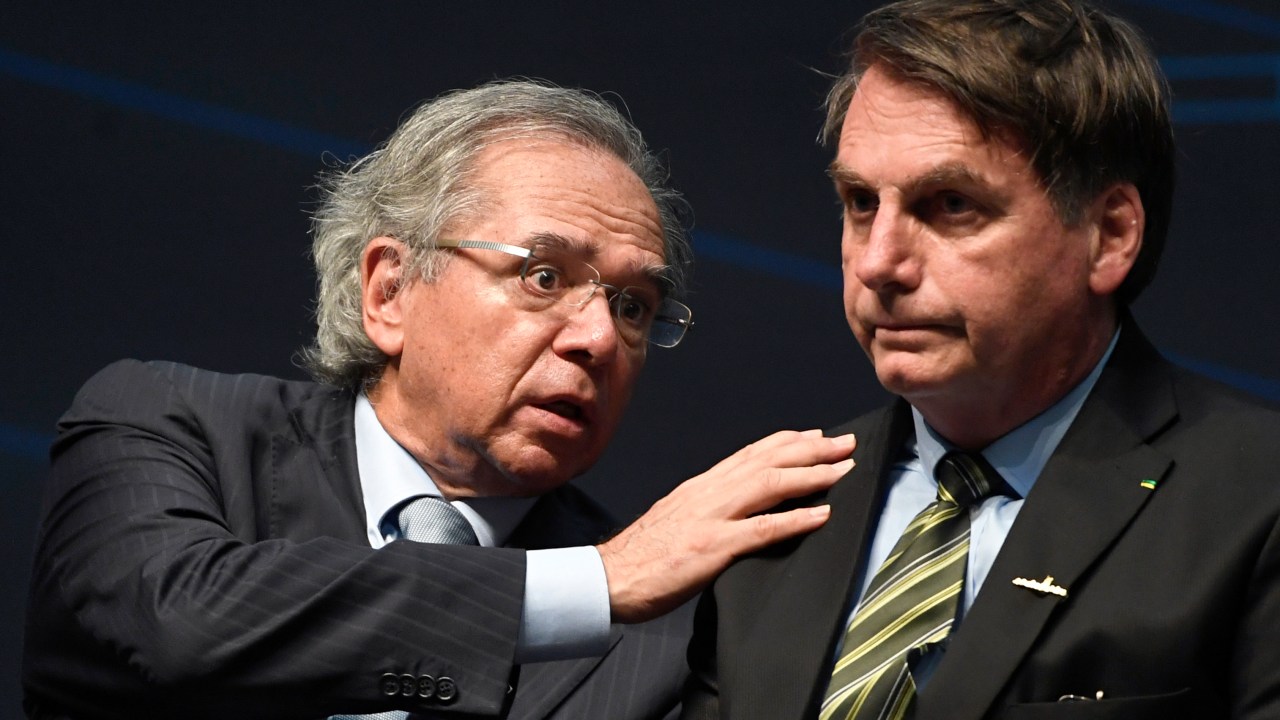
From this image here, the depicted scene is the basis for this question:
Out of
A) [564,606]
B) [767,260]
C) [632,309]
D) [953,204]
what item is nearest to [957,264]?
[953,204]

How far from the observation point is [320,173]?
3238mm

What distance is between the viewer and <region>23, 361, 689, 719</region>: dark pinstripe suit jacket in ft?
7.00

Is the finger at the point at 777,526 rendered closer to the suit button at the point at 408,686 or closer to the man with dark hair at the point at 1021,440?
the man with dark hair at the point at 1021,440

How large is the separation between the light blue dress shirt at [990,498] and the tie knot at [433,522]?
83 centimetres

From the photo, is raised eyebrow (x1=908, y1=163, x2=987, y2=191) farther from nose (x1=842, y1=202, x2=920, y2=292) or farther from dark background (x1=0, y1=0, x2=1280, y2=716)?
dark background (x1=0, y1=0, x2=1280, y2=716)

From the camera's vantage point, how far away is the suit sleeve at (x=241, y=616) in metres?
2.13

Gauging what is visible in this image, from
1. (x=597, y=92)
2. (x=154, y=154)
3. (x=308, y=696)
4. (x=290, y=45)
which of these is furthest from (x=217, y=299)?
(x=308, y=696)

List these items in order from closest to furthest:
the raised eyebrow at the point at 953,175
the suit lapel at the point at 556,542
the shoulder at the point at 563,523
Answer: the raised eyebrow at the point at 953,175, the suit lapel at the point at 556,542, the shoulder at the point at 563,523

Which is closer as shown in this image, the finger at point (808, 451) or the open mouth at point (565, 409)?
the finger at point (808, 451)

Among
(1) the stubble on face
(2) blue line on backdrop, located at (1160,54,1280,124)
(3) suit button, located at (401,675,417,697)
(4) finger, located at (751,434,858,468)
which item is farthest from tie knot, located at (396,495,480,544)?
(2) blue line on backdrop, located at (1160,54,1280,124)

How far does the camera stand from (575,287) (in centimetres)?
262

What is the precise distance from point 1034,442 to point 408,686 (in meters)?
0.83

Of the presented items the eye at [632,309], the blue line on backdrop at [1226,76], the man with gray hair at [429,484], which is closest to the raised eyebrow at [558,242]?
the man with gray hair at [429,484]

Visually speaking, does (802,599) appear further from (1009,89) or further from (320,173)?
(320,173)
